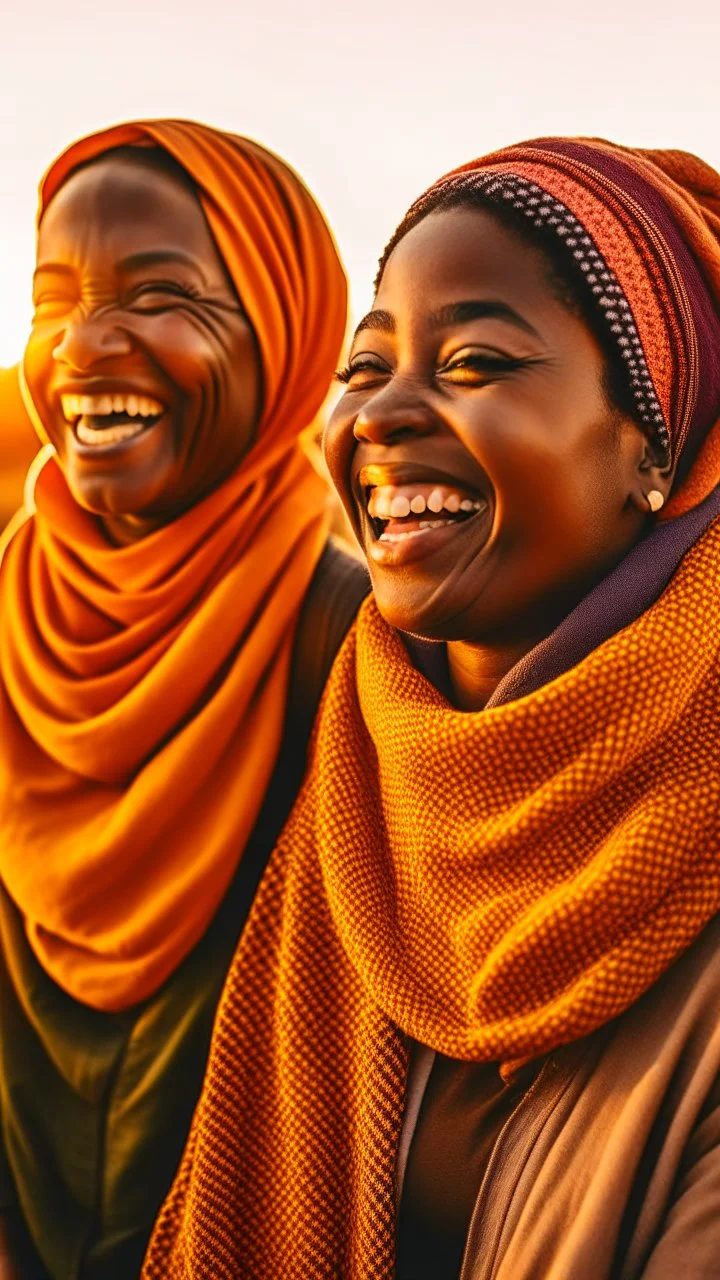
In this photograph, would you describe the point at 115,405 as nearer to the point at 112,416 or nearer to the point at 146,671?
the point at 112,416

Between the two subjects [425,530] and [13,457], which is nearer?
[425,530]

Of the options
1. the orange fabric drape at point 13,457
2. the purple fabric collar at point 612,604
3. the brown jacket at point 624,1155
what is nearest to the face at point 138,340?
the purple fabric collar at point 612,604

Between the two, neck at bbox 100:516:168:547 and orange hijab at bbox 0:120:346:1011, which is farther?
neck at bbox 100:516:168:547

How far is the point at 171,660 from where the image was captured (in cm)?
200

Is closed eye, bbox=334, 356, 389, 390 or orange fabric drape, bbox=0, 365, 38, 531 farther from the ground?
closed eye, bbox=334, 356, 389, 390

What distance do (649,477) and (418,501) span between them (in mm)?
268

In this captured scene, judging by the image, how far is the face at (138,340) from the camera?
6.47ft

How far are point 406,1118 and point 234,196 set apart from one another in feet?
4.98

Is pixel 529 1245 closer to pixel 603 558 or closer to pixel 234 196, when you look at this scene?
pixel 603 558

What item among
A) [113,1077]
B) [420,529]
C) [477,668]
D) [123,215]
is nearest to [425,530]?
[420,529]

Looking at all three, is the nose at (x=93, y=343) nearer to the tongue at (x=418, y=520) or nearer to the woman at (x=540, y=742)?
the woman at (x=540, y=742)

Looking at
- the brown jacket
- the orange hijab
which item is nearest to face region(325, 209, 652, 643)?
the brown jacket

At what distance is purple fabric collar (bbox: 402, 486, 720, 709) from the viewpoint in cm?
135

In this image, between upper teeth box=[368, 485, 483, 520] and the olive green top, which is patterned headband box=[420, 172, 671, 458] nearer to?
upper teeth box=[368, 485, 483, 520]
